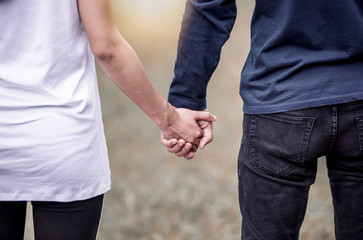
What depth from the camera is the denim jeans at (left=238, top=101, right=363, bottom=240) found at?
1.67m

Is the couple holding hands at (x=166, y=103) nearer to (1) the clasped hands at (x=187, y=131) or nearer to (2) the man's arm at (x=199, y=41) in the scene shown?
(2) the man's arm at (x=199, y=41)

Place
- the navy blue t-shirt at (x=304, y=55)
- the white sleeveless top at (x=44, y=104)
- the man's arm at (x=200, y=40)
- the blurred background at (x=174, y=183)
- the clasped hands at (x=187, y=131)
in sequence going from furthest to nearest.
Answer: the blurred background at (x=174, y=183) < the clasped hands at (x=187, y=131) < the man's arm at (x=200, y=40) < the navy blue t-shirt at (x=304, y=55) < the white sleeveless top at (x=44, y=104)

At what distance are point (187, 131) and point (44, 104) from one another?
77cm

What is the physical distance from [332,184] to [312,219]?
2094 millimetres

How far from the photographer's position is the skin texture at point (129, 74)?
153 centimetres

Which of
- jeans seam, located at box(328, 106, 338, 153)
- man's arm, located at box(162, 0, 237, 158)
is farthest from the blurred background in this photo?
jeans seam, located at box(328, 106, 338, 153)

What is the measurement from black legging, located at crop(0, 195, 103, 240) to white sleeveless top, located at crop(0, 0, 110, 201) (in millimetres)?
72

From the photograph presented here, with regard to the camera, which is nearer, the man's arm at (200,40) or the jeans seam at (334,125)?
the jeans seam at (334,125)

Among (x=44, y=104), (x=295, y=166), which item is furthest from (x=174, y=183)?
(x=44, y=104)

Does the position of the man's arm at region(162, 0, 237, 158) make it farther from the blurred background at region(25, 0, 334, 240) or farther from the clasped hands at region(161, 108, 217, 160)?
the blurred background at region(25, 0, 334, 240)

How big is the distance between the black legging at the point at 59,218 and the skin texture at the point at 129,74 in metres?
0.37

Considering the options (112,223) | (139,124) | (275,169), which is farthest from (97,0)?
(139,124)

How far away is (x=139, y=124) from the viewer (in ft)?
21.1

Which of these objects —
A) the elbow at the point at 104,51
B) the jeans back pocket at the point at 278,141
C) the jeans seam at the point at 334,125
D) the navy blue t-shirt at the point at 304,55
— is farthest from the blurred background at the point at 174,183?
the jeans seam at the point at 334,125
